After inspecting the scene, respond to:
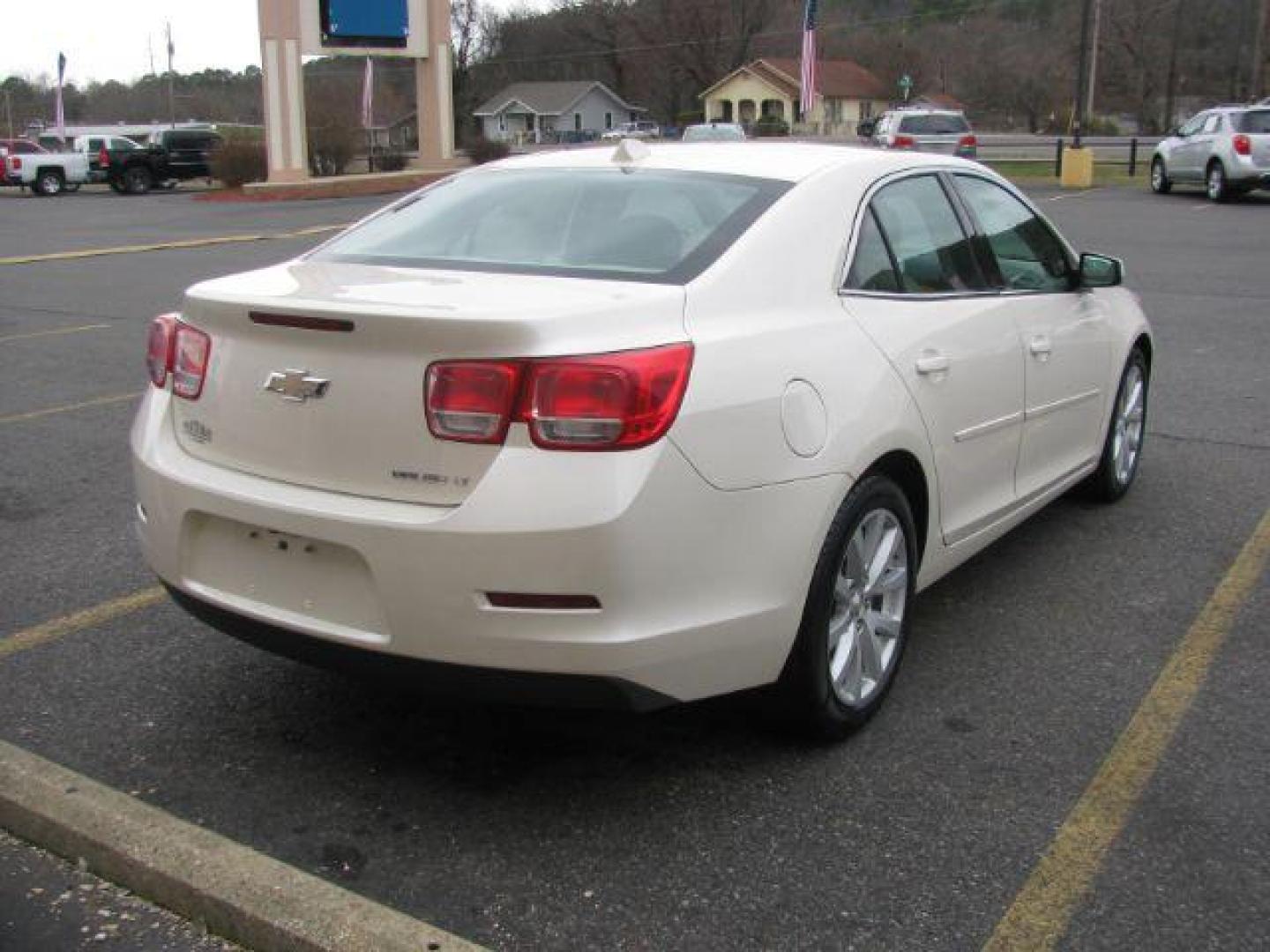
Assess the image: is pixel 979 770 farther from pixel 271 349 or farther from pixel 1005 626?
pixel 271 349

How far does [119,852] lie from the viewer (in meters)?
2.90

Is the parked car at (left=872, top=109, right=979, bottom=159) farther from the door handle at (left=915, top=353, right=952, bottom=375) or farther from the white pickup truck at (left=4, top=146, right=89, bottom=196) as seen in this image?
the door handle at (left=915, top=353, right=952, bottom=375)

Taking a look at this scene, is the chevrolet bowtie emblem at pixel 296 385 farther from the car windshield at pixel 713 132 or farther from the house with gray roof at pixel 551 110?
the house with gray roof at pixel 551 110

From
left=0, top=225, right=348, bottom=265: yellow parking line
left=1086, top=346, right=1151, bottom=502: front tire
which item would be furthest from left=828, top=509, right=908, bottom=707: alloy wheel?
left=0, top=225, right=348, bottom=265: yellow parking line

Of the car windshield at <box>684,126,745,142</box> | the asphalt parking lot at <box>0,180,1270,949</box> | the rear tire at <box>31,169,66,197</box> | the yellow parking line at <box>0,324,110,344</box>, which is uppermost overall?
the car windshield at <box>684,126,745,142</box>

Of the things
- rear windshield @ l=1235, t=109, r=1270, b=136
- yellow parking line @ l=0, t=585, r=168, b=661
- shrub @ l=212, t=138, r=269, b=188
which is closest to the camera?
yellow parking line @ l=0, t=585, r=168, b=661

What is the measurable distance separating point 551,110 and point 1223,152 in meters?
84.3

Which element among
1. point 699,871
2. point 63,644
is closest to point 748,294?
point 699,871

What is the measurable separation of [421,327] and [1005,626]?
8.10ft

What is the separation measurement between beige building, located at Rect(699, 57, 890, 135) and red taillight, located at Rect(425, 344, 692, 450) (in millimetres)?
88335

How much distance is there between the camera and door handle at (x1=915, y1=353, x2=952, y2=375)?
3759 millimetres

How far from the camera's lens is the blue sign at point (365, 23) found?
32.2 m

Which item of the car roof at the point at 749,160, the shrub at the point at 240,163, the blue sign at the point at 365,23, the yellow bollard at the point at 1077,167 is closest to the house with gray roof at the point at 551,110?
the shrub at the point at 240,163

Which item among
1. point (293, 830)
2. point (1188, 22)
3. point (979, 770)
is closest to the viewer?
point (293, 830)
